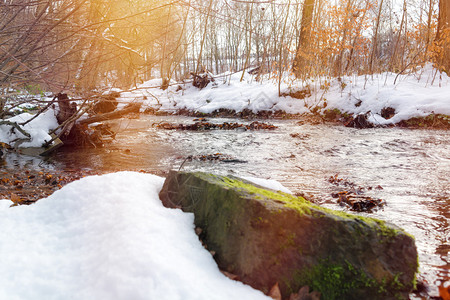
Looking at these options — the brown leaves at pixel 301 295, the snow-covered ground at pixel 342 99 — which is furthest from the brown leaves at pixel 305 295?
the snow-covered ground at pixel 342 99

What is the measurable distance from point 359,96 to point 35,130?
33.2 feet

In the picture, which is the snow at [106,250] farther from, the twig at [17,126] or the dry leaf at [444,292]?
the twig at [17,126]

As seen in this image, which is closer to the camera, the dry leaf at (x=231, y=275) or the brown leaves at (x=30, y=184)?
the dry leaf at (x=231, y=275)

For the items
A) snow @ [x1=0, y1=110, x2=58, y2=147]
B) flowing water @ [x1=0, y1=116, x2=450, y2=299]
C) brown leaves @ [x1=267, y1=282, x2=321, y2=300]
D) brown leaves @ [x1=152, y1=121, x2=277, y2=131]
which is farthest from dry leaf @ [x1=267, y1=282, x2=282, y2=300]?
brown leaves @ [x1=152, y1=121, x2=277, y2=131]

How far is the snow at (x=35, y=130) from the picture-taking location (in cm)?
649

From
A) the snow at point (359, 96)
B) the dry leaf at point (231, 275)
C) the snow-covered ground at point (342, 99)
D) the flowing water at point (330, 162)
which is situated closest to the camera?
the dry leaf at point (231, 275)

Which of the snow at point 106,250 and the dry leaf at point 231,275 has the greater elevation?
the snow at point 106,250

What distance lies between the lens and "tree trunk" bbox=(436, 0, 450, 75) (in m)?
9.94

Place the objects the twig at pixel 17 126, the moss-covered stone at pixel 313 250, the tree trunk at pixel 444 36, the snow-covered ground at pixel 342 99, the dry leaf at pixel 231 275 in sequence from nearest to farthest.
Answer: the moss-covered stone at pixel 313 250, the dry leaf at pixel 231 275, the twig at pixel 17 126, the snow-covered ground at pixel 342 99, the tree trunk at pixel 444 36

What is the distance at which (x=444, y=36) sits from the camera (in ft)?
32.0

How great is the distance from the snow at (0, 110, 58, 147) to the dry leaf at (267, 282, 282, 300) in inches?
254

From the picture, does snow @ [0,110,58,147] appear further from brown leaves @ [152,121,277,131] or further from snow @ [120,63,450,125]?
brown leaves @ [152,121,277,131]

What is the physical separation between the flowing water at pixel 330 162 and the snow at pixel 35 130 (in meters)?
0.50

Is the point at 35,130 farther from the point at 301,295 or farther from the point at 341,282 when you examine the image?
the point at 341,282
